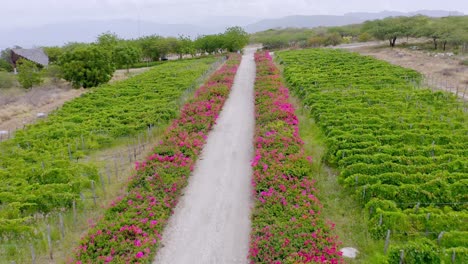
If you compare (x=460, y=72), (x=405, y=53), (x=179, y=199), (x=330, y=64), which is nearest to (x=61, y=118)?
(x=179, y=199)

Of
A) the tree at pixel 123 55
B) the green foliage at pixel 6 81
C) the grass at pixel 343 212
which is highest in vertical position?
the tree at pixel 123 55

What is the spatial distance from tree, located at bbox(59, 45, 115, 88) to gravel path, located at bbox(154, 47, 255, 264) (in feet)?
88.0

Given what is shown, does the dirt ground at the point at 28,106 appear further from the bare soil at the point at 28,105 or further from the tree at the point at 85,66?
the tree at the point at 85,66

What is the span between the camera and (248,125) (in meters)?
25.8

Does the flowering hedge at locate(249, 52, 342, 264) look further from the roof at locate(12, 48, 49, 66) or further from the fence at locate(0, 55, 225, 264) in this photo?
the roof at locate(12, 48, 49, 66)

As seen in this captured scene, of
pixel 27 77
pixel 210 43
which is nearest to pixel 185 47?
pixel 210 43

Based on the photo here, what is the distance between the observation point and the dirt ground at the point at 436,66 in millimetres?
36987

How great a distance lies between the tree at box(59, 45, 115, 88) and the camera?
4366 centimetres

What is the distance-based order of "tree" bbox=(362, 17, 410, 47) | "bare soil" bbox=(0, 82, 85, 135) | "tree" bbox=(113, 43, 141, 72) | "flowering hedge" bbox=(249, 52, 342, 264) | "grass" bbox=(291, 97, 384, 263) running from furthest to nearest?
"tree" bbox=(362, 17, 410, 47) < "tree" bbox=(113, 43, 141, 72) < "bare soil" bbox=(0, 82, 85, 135) < "grass" bbox=(291, 97, 384, 263) < "flowering hedge" bbox=(249, 52, 342, 264)

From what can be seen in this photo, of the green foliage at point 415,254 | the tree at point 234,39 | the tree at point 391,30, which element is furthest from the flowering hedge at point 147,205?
the tree at point 391,30

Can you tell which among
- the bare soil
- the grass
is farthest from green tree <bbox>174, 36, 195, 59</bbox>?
the grass

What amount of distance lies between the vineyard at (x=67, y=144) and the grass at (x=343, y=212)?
36.4ft

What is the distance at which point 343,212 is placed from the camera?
14.6 meters

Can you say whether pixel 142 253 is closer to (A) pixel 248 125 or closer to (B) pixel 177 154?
(B) pixel 177 154
